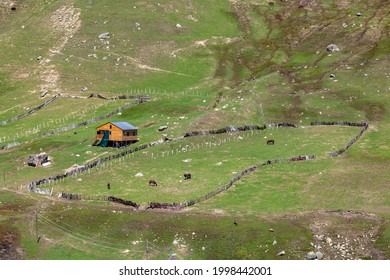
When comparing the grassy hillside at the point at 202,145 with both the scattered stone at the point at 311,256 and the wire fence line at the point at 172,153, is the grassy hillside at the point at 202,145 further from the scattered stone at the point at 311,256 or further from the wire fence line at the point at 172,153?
the scattered stone at the point at 311,256

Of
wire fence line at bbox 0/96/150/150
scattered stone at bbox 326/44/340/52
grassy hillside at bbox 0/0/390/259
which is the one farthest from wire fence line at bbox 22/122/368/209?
scattered stone at bbox 326/44/340/52

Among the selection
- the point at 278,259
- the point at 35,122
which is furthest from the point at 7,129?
the point at 278,259

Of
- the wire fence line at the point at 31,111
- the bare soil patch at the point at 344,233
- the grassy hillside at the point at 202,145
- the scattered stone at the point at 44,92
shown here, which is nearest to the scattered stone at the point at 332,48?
the grassy hillside at the point at 202,145

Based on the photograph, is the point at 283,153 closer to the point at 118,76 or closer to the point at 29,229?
the point at 29,229

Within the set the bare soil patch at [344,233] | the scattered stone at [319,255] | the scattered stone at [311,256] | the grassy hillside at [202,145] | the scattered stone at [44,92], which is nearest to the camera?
the scattered stone at [319,255]

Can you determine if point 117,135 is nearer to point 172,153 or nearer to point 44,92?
point 172,153

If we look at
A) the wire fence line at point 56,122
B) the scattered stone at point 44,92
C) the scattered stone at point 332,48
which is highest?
the scattered stone at point 332,48

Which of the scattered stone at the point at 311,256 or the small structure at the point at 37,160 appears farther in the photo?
the small structure at the point at 37,160

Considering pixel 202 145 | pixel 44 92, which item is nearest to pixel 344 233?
pixel 202 145
